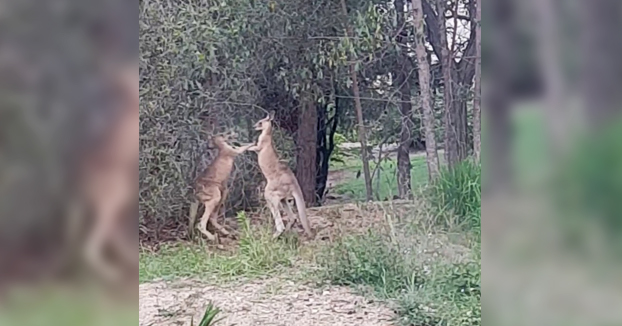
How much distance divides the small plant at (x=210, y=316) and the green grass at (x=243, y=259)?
11 cm

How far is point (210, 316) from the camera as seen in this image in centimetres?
198

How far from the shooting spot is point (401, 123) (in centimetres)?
192

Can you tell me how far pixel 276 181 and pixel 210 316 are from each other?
21.3 inches

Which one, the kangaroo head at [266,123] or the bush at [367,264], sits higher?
the kangaroo head at [266,123]

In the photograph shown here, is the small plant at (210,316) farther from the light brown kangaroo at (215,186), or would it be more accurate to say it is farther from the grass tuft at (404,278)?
the grass tuft at (404,278)

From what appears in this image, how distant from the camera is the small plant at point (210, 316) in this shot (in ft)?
6.48

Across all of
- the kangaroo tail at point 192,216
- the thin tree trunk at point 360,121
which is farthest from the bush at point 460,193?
the kangaroo tail at point 192,216

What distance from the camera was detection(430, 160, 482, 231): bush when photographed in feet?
5.98

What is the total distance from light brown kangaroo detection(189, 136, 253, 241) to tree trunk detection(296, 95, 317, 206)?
19 centimetres
